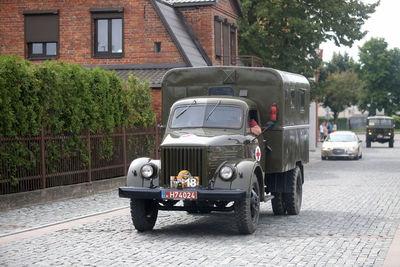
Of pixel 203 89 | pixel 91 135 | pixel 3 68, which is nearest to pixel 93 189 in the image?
pixel 91 135

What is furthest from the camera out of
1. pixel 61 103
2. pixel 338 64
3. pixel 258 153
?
pixel 338 64

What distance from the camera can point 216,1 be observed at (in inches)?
1164

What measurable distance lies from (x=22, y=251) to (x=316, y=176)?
16139 millimetres

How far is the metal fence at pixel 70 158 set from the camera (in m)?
14.4

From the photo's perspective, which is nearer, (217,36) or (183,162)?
(183,162)

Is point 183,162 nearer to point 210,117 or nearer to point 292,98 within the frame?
point 210,117

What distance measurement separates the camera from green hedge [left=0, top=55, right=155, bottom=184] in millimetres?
14117

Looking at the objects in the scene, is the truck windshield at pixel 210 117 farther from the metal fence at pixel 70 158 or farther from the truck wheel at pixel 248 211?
the metal fence at pixel 70 158

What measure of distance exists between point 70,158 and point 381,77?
95.4 m

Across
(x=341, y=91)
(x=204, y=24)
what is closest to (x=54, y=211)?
(x=204, y=24)

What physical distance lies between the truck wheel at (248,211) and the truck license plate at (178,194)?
0.69 meters

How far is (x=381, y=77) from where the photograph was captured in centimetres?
10644

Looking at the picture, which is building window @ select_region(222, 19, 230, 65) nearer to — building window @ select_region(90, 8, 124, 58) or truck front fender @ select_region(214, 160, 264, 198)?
building window @ select_region(90, 8, 124, 58)

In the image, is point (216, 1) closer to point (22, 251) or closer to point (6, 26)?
point (6, 26)
